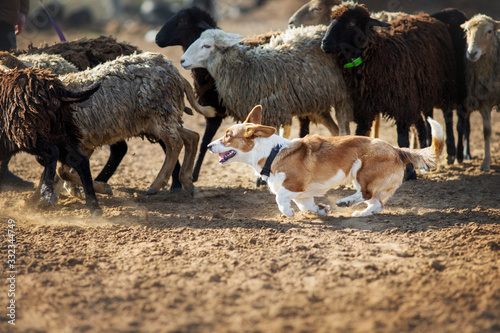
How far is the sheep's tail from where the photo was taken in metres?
6.92

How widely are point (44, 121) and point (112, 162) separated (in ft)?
6.21

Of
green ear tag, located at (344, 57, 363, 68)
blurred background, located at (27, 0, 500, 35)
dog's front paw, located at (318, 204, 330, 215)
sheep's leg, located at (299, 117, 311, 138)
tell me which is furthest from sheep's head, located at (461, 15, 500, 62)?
blurred background, located at (27, 0, 500, 35)

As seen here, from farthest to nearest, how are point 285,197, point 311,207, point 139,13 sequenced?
1. point 139,13
2. point 311,207
3. point 285,197

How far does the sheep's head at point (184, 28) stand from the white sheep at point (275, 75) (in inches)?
22.6

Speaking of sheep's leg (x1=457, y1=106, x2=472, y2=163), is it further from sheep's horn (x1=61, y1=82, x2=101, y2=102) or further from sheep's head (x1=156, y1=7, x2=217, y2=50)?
sheep's horn (x1=61, y1=82, x2=101, y2=102)

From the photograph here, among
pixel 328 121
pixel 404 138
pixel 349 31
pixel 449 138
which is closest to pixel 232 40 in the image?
pixel 349 31

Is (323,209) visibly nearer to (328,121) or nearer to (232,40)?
(328,121)

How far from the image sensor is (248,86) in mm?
7105

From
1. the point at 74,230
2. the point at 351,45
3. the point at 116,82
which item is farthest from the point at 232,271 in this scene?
the point at 351,45

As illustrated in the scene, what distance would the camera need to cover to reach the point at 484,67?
775 centimetres

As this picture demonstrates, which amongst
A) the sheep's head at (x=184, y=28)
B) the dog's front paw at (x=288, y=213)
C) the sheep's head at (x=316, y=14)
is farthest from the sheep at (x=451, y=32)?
the dog's front paw at (x=288, y=213)

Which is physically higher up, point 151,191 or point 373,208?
point 151,191

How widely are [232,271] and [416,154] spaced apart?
260cm

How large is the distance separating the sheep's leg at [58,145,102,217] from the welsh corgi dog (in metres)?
1.49
